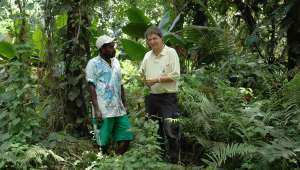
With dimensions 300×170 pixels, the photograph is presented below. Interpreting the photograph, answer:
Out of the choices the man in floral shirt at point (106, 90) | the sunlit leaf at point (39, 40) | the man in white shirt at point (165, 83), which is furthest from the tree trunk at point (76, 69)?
the man in white shirt at point (165, 83)

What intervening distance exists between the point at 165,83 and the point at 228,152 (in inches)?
51.9

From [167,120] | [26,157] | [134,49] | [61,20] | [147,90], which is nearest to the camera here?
[26,157]

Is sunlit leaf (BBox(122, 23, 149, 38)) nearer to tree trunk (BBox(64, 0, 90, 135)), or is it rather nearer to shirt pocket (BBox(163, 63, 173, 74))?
tree trunk (BBox(64, 0, 90, 135))

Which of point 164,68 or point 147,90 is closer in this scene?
point 164,68

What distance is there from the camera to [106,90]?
19.7 ft

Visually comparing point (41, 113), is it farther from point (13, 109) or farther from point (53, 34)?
point (53, 34)

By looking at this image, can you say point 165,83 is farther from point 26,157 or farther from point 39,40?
point 39,40

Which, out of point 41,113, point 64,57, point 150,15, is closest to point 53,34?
point 64,57

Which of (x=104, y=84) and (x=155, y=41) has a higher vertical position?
(x=155, y=41)

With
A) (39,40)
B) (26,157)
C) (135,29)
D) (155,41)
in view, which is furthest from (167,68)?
(135,29)

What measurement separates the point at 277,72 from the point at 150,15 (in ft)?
20.1

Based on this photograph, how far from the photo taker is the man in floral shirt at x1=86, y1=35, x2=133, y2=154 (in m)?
5.98

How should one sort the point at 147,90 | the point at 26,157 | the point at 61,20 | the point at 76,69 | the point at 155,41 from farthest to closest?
the point at 61,20 → the point at 76,69 → the point at 147,90 → the point at 155,41 → the point at 26,157

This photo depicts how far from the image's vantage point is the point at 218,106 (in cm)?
614
